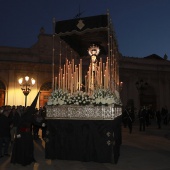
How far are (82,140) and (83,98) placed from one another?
1.38 metres

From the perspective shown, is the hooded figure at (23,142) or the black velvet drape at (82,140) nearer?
the hooded figure at (23,142)

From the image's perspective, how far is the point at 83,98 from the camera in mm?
8125

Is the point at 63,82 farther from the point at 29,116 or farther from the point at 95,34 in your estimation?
the point at 95,34

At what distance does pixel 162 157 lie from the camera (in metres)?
8.71

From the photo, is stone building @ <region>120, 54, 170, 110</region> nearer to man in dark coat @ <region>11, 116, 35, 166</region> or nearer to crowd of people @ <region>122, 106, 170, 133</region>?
crowd of people @ <region>122, 106, 170, 133</region>

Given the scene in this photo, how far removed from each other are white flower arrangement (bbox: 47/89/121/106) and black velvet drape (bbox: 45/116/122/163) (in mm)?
611

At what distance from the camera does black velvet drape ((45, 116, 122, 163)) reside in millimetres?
7609

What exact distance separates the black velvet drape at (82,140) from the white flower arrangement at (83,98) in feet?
2.00

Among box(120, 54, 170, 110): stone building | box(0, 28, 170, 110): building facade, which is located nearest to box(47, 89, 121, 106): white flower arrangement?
box(0, 28, 170, 110): building facade

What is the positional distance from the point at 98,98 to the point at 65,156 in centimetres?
222

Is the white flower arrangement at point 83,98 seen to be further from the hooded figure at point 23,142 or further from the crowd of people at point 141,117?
the crowd of people at point 141,117

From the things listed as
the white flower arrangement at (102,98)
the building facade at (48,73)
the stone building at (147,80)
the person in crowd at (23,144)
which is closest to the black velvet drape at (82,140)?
the white flower arrangement at (102,98)

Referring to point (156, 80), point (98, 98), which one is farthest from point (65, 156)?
point (156, 80)

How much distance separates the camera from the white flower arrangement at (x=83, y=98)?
25.8 feet
